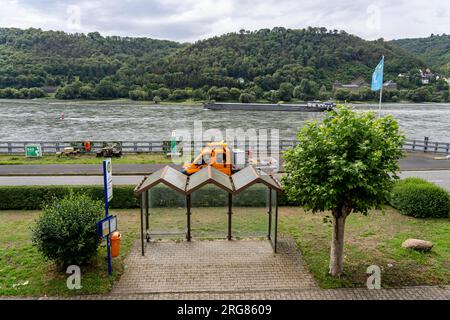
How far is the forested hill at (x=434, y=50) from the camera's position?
522 feet

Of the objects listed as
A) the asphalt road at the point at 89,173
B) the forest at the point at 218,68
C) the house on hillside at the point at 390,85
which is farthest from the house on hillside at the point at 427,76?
the asphalt road at the point at 89,173

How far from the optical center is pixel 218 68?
124562mm

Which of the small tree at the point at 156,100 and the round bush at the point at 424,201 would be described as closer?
the round bush at the point at 424,201

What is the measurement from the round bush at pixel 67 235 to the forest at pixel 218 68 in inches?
3846

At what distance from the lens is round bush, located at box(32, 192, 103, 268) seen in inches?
361

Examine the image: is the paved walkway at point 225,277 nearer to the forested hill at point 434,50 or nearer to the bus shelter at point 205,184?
the bus shelter at point 205,184

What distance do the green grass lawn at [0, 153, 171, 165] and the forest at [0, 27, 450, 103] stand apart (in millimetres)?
81132

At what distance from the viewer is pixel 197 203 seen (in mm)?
11500

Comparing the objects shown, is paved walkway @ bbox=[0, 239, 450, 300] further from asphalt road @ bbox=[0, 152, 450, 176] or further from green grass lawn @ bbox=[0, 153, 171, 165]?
green grass lawn @ bbox=[0, 153, 171, 165]

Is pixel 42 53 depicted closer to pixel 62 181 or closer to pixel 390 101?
pixel 390 101

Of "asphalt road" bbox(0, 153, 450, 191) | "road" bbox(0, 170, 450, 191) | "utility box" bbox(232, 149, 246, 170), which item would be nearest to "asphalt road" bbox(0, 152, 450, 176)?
"asphalt road" bbox(0, 153, 450, 191)

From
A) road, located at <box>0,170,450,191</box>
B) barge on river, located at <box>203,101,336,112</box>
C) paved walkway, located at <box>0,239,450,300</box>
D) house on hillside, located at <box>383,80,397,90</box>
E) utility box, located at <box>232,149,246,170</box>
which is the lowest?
paved walkway, located at <box>0,239,450,300</box>

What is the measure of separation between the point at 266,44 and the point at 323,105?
69512 millimetres

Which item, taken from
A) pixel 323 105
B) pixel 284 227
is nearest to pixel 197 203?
pixel 284 227
